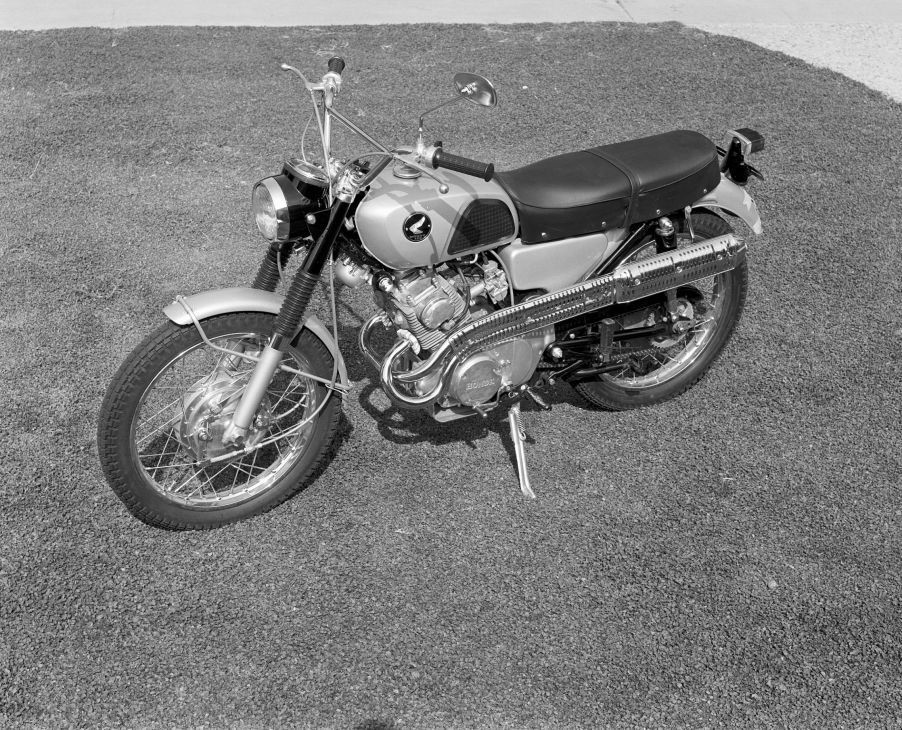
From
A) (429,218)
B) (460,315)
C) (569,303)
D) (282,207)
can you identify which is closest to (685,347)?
(569,303)

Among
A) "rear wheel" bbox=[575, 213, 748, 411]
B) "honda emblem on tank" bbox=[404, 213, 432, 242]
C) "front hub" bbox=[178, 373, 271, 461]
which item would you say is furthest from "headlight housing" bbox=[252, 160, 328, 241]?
"rear wheel" bbox=[575, 213, 748, 411]

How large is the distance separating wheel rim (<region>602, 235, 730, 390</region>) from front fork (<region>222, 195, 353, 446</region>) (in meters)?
1.51

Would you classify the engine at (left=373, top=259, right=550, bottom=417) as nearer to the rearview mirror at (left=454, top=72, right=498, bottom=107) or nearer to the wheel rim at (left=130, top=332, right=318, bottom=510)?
the wheel rim at (left=130, top=332, right=318, bottom=510)

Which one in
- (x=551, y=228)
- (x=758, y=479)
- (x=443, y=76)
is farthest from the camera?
(x=443, y=76)

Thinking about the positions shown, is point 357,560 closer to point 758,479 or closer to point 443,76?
point 758,479

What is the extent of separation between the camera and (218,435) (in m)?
2.98

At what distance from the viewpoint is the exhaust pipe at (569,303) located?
117 inches

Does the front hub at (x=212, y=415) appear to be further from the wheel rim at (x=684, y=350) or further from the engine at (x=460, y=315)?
the wheel rim at (x=684, y=350)

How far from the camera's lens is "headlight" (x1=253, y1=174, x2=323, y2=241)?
256 cm

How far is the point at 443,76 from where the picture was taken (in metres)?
7.27

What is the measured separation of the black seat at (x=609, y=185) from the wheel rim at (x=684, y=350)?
1.89 ft

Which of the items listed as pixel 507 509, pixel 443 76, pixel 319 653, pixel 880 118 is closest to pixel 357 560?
pixel 319 653

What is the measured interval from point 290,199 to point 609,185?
1.18 m

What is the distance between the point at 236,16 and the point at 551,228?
695 centimetres
